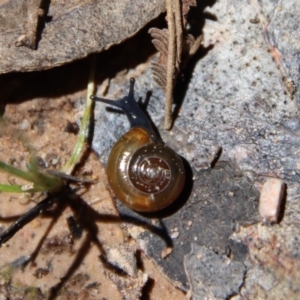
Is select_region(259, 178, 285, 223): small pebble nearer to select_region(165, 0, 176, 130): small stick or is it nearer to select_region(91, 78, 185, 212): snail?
select_region(91, 78, 185, 212): snail

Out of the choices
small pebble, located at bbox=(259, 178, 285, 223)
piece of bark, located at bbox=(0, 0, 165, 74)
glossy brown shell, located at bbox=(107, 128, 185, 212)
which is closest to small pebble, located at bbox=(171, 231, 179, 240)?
glossy brown shell, located at bbox=(107, 128, 185, 212)

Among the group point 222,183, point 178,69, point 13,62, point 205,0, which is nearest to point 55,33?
point 13,62

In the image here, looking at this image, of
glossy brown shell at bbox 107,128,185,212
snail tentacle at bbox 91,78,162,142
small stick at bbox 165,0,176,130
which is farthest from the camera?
snail tentacle at bbox 91,78,162,142

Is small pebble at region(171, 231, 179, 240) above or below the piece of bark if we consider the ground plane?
below

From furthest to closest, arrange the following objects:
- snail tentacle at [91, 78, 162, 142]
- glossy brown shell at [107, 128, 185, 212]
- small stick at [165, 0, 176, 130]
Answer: snail tentacle at [91, 78, 162, 142], glossy brown shell at [107, 128, 185, 212], small stick at [165, 0, 176, 130]

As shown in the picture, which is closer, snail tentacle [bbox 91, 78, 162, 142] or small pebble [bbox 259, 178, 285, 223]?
small pebble [bbox 259, 178, 285, 223]

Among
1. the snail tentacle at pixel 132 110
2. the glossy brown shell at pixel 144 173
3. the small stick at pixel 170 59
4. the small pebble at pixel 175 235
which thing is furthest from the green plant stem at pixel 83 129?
the small pebble at pixel 175 235

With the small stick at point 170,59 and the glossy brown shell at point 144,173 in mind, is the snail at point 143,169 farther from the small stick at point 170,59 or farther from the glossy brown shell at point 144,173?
the small stick at point 170,59

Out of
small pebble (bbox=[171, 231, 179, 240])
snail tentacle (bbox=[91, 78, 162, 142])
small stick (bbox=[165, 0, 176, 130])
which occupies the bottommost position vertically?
small pebble (bbox=[171, 231, 179, 240])

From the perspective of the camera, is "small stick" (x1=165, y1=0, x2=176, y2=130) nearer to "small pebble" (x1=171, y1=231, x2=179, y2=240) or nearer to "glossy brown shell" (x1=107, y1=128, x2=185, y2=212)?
"glossy brown shell" (x1=107, y1=128, x2=185, y2=212)
